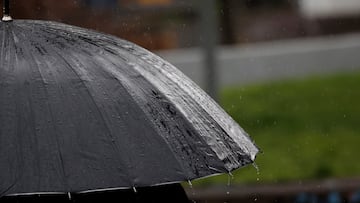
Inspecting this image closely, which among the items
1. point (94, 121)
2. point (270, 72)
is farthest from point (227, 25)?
point (94, 121)

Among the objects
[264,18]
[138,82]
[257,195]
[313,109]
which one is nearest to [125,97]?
[138,82]

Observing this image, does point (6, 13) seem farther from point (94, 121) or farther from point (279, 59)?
point (279, 59)

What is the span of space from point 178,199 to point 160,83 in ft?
1.53

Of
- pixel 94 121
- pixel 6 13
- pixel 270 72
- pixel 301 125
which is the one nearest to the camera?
pixel 94 121

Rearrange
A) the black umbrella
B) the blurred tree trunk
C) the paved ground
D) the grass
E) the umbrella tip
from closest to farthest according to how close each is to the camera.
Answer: the black umbrella → the umbrella tip → the grass → the paved ground → the blurred tree trunk

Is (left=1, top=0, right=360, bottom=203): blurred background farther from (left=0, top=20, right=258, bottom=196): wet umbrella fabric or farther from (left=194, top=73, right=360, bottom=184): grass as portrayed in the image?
(left=0, top=20, right=258, bottom=196): wet umbrella fabric

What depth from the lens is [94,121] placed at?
3305 mm

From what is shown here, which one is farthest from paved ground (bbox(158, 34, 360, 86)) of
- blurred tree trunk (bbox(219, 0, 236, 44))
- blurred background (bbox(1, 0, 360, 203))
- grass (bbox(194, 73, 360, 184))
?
grass (bbox(194, 73, 360, 184))

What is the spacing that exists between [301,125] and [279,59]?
3.38m

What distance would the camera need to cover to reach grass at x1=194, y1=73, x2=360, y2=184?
8977 millimetres

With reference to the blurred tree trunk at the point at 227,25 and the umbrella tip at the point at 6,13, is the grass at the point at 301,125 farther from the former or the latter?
the umbrella tip at the point at 6,13

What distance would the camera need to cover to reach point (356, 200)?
7652mm

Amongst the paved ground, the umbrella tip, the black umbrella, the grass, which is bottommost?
the paved ground

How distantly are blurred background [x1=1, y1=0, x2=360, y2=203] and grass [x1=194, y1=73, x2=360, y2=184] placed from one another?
0.5 inches
